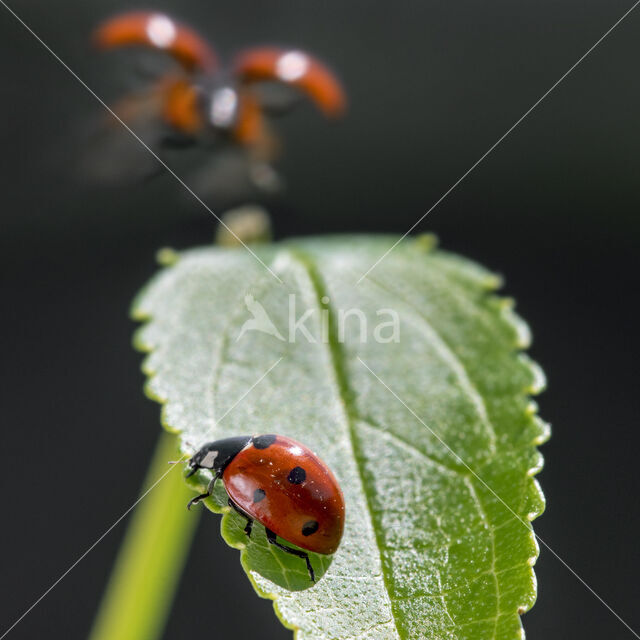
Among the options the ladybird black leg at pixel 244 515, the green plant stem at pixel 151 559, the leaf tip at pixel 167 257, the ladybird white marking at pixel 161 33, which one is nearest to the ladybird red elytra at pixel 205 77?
the ladybird white marking at pixel 161 33

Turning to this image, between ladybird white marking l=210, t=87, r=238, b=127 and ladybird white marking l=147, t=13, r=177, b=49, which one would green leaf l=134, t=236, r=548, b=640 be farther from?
ladybird white marking l=147, t=13, r=177, b=49

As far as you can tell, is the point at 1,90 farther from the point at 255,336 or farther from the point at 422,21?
the point at 255,336

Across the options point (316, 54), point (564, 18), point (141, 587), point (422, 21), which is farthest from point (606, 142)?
point (141, 587)

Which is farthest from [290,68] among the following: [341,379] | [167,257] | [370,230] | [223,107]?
[370,230]

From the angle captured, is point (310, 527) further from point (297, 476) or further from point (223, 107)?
point (223, 107)

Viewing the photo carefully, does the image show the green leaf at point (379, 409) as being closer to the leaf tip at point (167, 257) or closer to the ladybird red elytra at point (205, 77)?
the leaf tip at point (167, 257)
